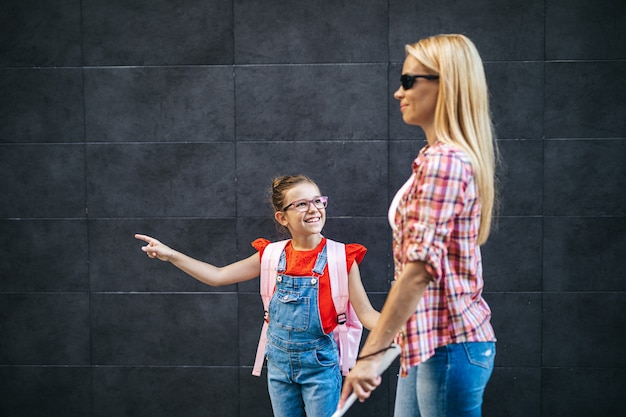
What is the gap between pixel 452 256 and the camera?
5.64 ft

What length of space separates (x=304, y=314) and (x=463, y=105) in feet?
4.10

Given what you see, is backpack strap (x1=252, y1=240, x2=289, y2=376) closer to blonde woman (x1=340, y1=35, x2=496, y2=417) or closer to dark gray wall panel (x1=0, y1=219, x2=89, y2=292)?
blonde woman (x1=340, y1=35, x2=496, y2=417)

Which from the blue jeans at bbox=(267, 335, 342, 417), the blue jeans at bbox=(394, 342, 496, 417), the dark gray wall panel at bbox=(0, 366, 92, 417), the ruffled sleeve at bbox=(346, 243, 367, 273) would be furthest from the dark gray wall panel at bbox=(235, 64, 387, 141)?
the blue jeans at bbox=(394, 342, 496, 417)

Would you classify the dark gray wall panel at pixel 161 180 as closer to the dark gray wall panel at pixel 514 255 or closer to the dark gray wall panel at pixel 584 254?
the dark gray wall panel at pixel 514 255

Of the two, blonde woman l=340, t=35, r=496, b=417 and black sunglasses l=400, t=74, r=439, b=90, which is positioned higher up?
black sunglasses l=400, t=74, r=439, b=90

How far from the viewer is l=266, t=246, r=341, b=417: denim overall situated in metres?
2.60

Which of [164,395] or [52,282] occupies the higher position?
[52,282]

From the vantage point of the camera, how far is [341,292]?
268 centimetres

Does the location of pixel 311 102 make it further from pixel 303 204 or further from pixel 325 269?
pixel 325 269

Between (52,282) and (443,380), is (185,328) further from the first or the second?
(443,380)

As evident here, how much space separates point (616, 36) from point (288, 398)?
267 centimetres

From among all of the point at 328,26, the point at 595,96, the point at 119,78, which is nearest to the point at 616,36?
the point at 595,96

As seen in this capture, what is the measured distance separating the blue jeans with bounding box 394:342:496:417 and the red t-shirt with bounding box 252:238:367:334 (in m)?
0.91

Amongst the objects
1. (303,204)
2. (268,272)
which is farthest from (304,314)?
(303,204)
